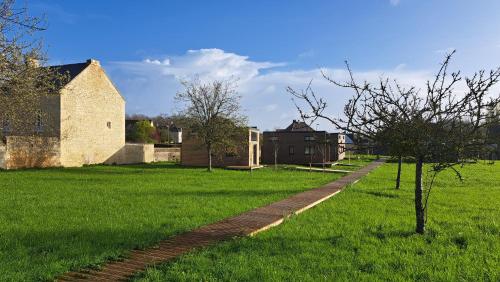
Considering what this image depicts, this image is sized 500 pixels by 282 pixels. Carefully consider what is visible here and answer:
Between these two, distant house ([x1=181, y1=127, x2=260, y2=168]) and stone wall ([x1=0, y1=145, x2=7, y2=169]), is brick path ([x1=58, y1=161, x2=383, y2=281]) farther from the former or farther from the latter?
distant house ([x1=181, y1=127, x2=260, y2=168])

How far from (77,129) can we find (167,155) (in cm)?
1500

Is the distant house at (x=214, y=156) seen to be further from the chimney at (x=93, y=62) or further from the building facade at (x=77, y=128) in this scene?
the chimney at (x=93, y=62)

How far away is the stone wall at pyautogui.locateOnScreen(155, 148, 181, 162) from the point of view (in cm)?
4876

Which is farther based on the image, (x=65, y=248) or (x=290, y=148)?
(x=290, y=148)

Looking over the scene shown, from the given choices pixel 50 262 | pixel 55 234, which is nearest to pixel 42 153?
pixel 55 234

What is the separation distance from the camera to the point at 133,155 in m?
44.1

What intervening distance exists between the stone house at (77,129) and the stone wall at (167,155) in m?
5.82

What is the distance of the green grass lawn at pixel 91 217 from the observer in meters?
7.16

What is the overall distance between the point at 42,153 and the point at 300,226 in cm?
2688

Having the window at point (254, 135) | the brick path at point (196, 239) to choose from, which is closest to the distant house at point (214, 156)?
the window at point (254, 135)

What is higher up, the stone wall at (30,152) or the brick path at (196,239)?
the stone wall at (30,152)

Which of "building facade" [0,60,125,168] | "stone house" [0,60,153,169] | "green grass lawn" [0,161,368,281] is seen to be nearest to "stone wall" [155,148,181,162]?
"stone house" [0,60,153,169]

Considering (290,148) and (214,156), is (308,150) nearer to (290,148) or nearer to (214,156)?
(290,148)

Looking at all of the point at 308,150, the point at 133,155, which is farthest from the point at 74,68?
the point at 308,150
